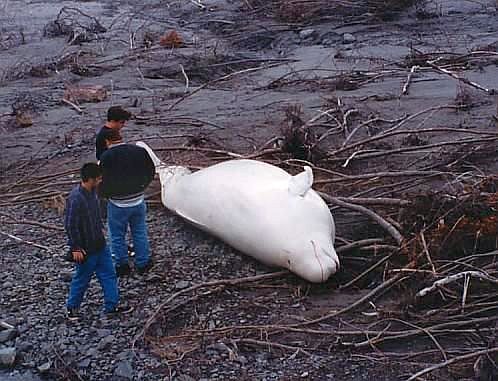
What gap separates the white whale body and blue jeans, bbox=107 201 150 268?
72 cm

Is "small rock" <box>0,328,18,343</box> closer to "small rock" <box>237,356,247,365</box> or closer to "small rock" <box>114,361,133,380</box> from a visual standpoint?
"small rock" <box>114,361,133,380</box>

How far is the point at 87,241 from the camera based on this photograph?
21.3 ft

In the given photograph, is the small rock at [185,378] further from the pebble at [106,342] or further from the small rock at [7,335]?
the small rock at [7,335]

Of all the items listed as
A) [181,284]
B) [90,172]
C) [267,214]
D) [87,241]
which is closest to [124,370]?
[87,241]

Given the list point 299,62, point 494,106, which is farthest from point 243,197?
point 299,62

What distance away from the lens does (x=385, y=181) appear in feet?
29.0

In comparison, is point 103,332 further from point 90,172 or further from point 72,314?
point 90,172

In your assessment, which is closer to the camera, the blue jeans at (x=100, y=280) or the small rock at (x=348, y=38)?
the blue jeans at (x=100, y=280)

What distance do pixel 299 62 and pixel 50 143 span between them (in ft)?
18.9

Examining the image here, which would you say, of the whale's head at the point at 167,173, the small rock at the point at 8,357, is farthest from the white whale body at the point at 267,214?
the small rock at the point at 8,357

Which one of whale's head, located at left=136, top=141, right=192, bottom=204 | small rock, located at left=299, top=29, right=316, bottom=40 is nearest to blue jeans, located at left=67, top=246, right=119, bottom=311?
whale's head, located at left=136, top=141, right=192, bottom=204

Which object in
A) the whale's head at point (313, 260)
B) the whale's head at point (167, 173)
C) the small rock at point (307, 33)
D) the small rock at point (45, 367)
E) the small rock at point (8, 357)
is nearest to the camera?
the small rock at point (45, 367)

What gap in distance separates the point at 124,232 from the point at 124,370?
1566 millimetres

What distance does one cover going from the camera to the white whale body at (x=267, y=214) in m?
7.19
